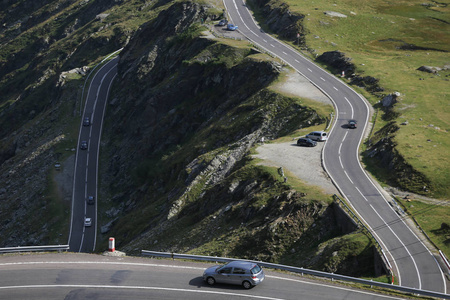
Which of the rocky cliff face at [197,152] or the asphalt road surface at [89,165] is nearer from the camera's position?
the rocky cliff face at [197,152]

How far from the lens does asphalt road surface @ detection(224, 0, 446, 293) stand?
1570 inches

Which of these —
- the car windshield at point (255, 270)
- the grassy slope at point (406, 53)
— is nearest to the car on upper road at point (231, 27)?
the grassy slope at point (406, 53)

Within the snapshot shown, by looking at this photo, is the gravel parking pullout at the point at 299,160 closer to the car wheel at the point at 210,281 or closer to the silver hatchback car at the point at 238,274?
the silver hatchback car at the point at 238,274

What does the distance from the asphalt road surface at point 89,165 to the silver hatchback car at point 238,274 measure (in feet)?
155

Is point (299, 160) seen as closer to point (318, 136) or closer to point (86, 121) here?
point (318, 136)

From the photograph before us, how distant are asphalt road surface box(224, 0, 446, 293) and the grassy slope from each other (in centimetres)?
481

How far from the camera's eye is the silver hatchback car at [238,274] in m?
34.7

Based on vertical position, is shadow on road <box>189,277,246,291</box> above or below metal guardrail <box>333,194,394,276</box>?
above

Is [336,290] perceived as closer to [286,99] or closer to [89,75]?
[286,99]

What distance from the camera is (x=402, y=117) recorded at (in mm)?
71625

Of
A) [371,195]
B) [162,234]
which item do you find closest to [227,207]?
[162,234]

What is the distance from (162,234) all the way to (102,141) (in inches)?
2133

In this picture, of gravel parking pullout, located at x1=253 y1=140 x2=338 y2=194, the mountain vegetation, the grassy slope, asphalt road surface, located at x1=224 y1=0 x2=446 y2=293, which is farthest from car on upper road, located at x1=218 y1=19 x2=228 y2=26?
gravel parking pullout, located at x1=253 y1=140 x2=338 y2=194

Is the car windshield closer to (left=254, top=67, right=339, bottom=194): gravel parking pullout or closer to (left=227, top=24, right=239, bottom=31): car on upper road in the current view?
(left=254, top=67, right=339, bottom=194): gravel parking pullout
